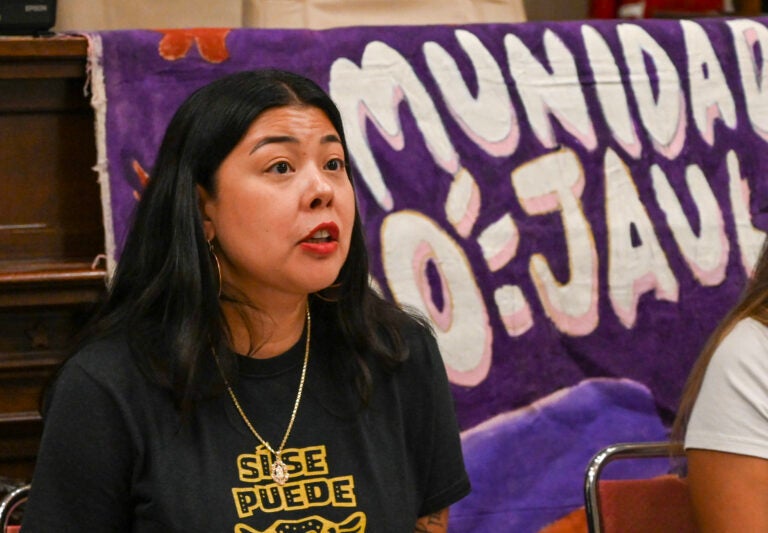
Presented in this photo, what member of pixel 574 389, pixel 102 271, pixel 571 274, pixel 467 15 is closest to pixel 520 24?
pixel 467 15

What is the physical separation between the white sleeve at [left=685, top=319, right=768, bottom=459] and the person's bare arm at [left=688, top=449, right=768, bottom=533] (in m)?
0.01

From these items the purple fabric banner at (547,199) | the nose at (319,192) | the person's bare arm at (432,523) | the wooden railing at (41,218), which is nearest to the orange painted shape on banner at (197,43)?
the purple fabric banner at (547,199)

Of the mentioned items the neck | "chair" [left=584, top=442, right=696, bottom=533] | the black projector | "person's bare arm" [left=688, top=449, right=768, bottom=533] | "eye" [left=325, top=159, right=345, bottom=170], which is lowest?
"chair" [left=584, top=442, right=696, bottom=533]

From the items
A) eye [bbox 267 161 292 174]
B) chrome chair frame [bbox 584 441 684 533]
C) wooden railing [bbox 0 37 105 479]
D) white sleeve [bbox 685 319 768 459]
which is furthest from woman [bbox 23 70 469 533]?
wooden railing [bbox 0 37 105 479]

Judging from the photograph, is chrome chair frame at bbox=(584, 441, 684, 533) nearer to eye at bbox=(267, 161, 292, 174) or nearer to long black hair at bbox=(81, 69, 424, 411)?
long black hair at bbox=(81, 69, 424, 411)

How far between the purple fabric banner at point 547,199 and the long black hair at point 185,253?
2.75 ft

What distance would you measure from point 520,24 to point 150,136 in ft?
2.75

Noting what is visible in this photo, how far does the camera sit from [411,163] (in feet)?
8.04

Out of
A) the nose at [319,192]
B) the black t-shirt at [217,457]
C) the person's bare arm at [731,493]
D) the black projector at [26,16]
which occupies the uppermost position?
the black projector at [26,16]

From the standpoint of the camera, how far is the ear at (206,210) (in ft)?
4.92

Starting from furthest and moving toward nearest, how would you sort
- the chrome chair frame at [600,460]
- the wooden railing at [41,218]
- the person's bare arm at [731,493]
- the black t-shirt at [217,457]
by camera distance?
the wooden railing at [41,218], the chrome chair frame at [600,460], the person's bare arm at [731,493], the black t-shirt at [217,457]

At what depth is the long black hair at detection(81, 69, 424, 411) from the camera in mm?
1463

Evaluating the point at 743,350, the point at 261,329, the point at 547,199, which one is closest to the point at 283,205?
the point at 261,329

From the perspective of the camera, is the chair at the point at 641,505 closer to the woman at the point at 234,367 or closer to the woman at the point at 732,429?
the woman at the point at 732,429
